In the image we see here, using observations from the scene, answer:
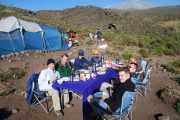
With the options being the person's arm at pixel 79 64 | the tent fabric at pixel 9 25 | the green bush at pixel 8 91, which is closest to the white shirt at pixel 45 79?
the person's arm at pixel 79 64

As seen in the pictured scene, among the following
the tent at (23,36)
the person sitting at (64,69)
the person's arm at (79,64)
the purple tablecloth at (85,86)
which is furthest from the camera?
the tent at (23,36)

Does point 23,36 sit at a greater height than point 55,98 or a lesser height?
greater

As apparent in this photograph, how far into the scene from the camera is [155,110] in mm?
6980

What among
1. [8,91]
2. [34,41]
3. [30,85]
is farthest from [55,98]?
[34,41]

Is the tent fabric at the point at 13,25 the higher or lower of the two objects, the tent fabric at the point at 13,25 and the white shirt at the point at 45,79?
the higher

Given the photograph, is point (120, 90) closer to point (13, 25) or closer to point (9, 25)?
point (13, 25)

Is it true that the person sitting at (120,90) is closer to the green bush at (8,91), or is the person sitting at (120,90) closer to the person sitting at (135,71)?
the person sitting at (135,71)

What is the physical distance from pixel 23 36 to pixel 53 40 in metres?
2.72

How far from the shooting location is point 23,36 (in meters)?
16.9

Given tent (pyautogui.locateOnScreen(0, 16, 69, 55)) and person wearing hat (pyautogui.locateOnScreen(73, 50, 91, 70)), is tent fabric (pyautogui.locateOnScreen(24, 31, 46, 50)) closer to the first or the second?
tent (pyautogui.locateOnScreen(0, 16, 69, 55))

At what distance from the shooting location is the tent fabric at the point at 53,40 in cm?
1842

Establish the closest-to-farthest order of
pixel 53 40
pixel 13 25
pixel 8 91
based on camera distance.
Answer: pixel 8 91, pixel 13 25, pixel 53 40

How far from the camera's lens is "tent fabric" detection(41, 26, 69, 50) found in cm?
1842

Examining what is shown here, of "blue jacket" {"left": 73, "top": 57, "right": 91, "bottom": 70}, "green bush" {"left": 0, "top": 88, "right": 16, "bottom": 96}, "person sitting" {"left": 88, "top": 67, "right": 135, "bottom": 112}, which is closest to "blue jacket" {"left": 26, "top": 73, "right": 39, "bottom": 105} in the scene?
"blue jacket" {"left": 73, "top": 57, "right": 91, "bottom": 70}
